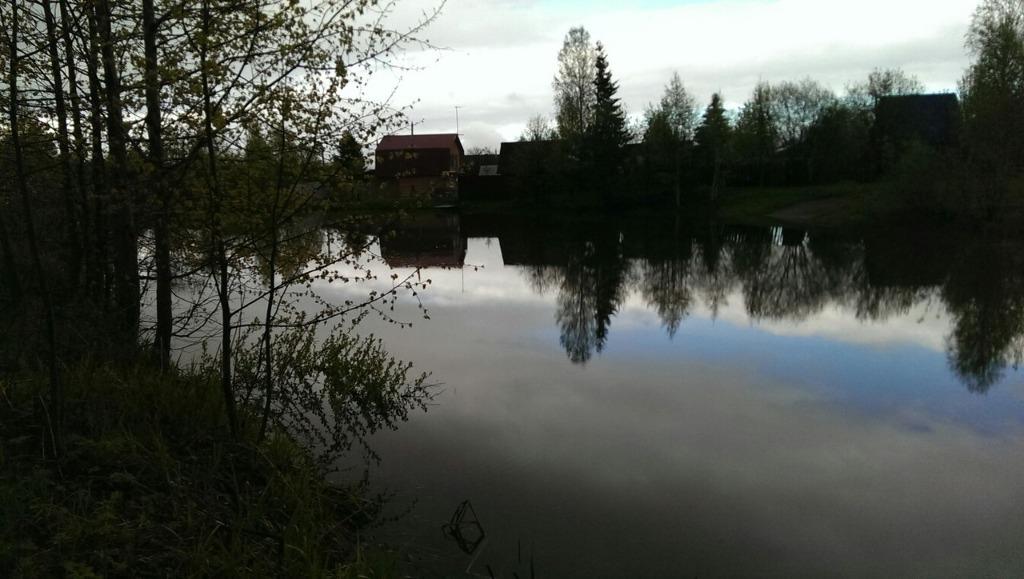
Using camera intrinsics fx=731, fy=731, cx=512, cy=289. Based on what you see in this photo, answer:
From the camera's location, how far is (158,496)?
438 cm

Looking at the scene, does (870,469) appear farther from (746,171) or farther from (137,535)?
(746,171)

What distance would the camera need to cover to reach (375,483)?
600cm

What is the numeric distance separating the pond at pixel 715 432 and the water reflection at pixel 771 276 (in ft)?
0.37

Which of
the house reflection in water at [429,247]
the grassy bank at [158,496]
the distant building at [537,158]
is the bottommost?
the grassy bank at [158,496]

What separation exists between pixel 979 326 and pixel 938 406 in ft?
16.0

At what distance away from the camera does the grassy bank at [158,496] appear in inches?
145

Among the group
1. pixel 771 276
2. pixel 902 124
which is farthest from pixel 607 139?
pixel 771 276

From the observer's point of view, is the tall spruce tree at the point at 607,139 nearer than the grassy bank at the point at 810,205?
No

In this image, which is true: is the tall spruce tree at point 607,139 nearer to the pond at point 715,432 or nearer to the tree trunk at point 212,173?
the pond at point 715,432

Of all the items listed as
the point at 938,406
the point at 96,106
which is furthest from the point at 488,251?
A: the point at 96,106

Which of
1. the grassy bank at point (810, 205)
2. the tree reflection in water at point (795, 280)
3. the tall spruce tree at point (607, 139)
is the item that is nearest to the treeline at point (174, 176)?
the tree reflection in water at point (795, 280)

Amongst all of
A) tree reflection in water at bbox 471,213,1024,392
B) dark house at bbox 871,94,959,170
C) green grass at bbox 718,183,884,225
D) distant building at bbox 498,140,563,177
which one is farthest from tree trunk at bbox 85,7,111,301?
dark house at bbox 871,94,959,170

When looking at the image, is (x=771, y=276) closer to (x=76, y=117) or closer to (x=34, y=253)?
(x=76, y=117)

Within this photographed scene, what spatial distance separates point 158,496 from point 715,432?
5.03 metres
